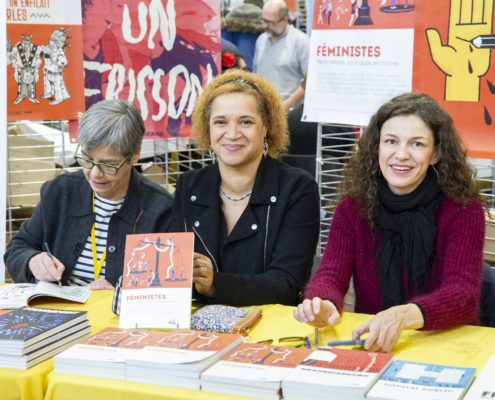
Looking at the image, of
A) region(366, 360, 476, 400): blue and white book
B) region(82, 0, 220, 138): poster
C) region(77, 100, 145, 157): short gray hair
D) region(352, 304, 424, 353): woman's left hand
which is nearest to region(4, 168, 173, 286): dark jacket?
region(77, 100, 145, 157): short gray hair

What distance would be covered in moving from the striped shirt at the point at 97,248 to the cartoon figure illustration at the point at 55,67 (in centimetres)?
109

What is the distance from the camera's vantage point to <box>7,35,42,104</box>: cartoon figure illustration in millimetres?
3068

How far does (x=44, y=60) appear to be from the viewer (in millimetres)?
3133

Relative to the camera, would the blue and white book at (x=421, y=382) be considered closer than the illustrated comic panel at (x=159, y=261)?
Yes

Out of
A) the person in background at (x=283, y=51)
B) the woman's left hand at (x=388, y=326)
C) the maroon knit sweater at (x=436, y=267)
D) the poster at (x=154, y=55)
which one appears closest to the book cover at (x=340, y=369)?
the woman's left hand at (x=388, y=326)

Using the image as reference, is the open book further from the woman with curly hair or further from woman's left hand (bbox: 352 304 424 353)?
woman's left hand (bbox: 352 304 424 353)

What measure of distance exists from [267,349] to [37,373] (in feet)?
1.84

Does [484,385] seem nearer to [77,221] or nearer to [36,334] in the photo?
[36,334]

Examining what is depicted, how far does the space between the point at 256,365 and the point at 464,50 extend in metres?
1.93

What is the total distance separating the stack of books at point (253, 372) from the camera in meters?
1.23

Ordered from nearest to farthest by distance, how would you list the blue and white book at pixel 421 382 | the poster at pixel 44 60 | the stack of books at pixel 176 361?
the blue and white book at pixel 421 382 < the stack of books at pixel 176 361 < the poster at pixel 44 60

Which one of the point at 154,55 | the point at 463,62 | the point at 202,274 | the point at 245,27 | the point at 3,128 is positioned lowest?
the point at 202,274

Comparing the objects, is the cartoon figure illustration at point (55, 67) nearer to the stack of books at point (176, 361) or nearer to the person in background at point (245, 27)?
→ the stack of books at point (176, 361)

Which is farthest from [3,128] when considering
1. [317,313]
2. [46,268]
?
[317,313]
